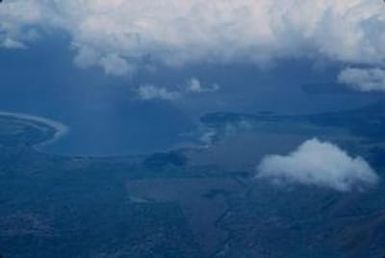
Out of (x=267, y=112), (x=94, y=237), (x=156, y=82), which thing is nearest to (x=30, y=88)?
(x=156, y=82)

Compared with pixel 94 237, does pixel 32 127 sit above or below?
above

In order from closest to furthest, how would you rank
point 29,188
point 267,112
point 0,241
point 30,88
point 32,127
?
point 0,241
point 29,188
point 32,127
point 267,112
point 30,88

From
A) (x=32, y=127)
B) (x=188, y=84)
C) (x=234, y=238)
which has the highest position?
(x=188, y=84)

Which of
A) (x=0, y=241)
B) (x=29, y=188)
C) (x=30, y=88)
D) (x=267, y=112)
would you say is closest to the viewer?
(x=0, y=241)

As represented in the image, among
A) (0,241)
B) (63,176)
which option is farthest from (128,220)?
(63,176)

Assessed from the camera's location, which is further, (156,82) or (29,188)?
(156,82)

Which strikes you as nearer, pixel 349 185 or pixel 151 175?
pixel 349 185

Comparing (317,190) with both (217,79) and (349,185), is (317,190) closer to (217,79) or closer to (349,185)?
(349,185)

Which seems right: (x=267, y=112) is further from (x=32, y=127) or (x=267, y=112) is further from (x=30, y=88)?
(x=30, y=88)

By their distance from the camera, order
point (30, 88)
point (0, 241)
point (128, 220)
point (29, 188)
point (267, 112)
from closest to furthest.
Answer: point (0, 241)
point (128, 220)
point (29, 188)
point (267, 112)
point (30, 88)
